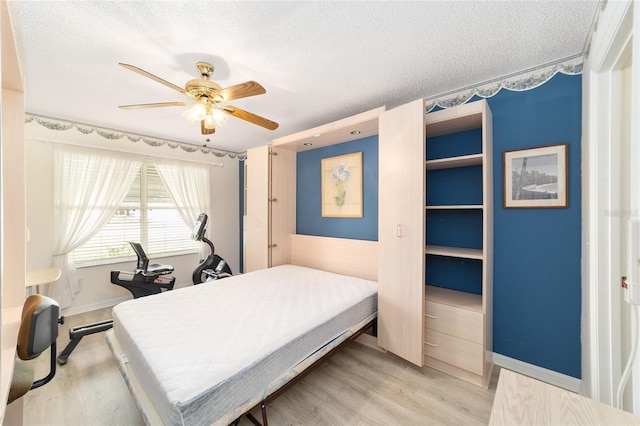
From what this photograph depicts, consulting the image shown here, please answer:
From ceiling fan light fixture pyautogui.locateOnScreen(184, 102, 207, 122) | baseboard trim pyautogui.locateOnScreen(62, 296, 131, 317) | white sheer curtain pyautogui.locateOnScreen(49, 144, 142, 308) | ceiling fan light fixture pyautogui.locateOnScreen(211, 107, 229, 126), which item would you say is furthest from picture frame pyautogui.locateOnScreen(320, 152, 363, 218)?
baseboard trim pyautogui.locateOnScreen(62, 296, 131, 317)

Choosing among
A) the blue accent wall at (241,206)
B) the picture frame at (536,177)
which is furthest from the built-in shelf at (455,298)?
the blue accent wall at (241,206)

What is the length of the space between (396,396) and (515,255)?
5.01ft

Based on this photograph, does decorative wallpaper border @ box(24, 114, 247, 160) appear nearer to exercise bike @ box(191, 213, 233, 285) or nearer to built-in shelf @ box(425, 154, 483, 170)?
exercise bike @ box(191, 213, 233, 285)

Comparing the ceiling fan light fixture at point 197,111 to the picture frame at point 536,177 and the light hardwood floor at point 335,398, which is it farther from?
the picture frame at point 536,177

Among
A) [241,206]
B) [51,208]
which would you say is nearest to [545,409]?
[51,208]

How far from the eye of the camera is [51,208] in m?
3.18

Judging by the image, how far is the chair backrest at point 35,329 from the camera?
1.14 metres

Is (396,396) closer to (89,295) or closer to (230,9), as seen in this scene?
(230,9)

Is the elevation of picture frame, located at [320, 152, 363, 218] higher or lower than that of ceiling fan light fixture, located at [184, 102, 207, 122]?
lower

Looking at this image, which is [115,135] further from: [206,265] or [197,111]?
[197,111]

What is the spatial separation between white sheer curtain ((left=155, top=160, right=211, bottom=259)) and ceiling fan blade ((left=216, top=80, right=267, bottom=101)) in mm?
2721

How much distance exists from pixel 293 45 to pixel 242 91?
0.48 meters

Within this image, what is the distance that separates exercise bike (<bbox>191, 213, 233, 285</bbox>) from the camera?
3.54 metres

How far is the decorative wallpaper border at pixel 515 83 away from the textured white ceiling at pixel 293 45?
0.23ft
